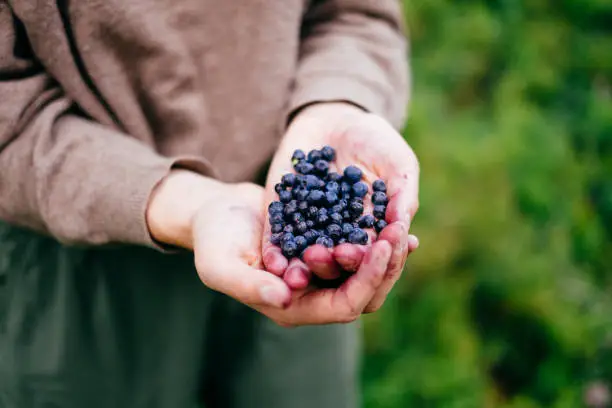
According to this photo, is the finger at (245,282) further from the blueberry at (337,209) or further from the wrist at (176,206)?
the blueberry at (337,209)

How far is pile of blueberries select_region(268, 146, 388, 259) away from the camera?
2.81 feet

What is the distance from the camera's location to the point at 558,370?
198cm

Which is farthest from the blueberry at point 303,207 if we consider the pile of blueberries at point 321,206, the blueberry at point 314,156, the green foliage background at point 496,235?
the green foliage background at point 496,235

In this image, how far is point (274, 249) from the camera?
82 cm

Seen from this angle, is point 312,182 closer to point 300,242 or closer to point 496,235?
point 300,242

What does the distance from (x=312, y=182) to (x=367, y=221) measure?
11 centimetres

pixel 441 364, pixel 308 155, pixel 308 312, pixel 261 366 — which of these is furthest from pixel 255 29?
pixel 441 364

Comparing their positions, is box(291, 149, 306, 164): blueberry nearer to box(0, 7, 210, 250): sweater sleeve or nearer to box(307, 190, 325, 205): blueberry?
box(307, 190, 325, 205): blueberry

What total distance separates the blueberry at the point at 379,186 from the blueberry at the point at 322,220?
0.09m

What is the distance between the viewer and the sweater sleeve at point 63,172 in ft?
2.80

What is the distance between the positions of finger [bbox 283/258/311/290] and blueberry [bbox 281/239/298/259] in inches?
1.3

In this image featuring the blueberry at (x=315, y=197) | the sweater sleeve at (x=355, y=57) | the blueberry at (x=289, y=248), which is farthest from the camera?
the sweater sleeve at (x=355, y=57)

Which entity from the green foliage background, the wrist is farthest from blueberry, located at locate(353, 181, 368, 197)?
the green foliage background

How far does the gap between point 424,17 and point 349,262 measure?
2003 millimetres
